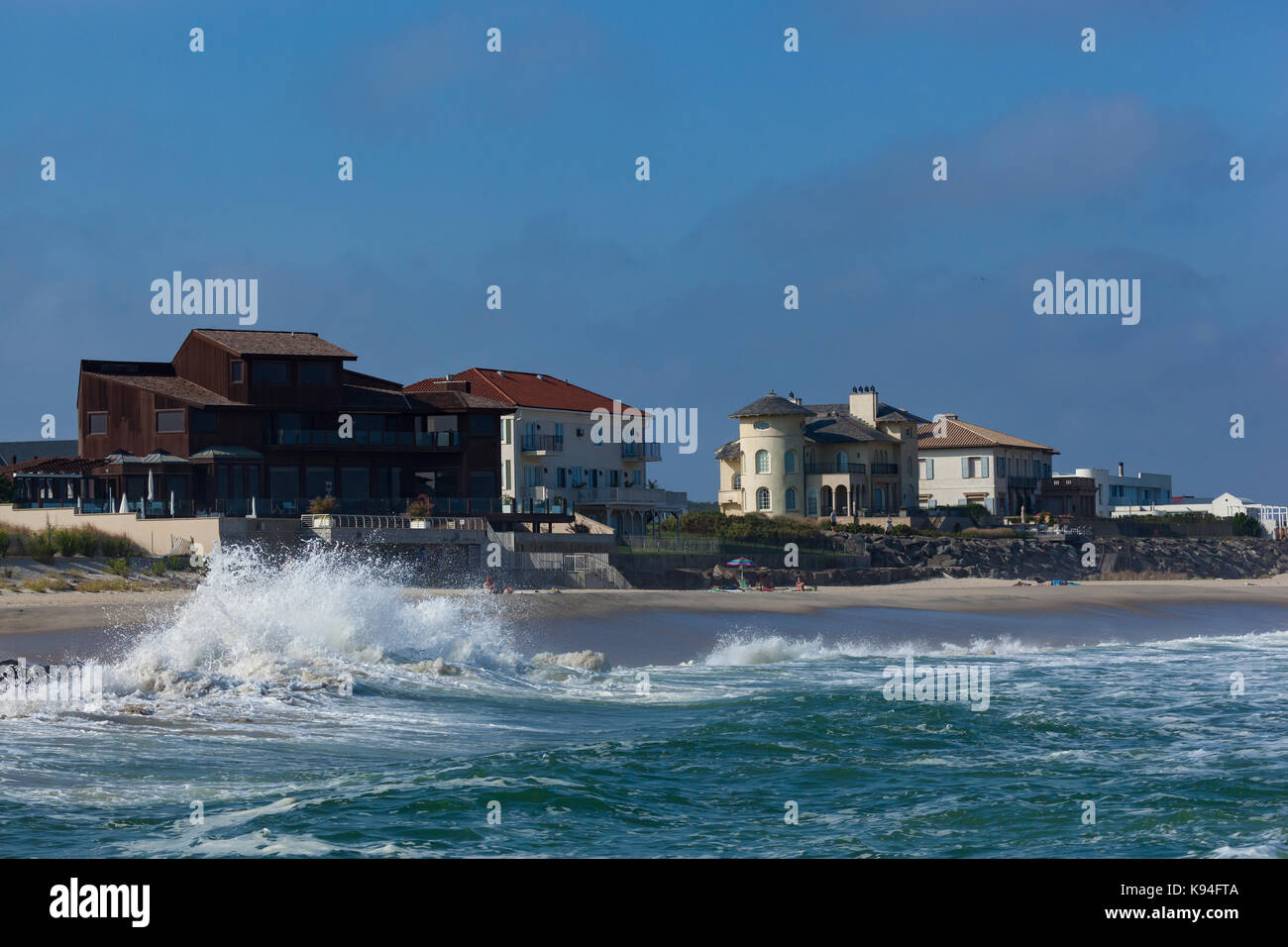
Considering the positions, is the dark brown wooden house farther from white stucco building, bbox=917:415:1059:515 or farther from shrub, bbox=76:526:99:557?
Answer: white stucco building, bbox=917:415:1059:515

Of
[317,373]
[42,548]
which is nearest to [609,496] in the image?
[317,373]

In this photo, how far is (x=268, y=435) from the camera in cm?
5544

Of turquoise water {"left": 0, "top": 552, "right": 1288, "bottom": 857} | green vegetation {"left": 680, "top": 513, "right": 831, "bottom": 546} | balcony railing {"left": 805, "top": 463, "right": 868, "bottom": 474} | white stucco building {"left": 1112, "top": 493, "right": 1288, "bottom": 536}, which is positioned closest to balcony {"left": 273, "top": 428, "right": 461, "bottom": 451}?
green vegetation {"left": 680, "top": 513, "right": 831, "bottom": 546}

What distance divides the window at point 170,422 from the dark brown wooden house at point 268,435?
54 mm

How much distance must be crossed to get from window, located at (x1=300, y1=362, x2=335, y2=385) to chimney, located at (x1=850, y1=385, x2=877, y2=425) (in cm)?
3848

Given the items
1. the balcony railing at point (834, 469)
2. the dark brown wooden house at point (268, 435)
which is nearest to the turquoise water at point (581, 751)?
the dark brown wooden house at point (268, 435)

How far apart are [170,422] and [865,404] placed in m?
45.9

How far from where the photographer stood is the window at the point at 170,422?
5372 cm

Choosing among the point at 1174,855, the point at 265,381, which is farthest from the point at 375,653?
the point at 265,381

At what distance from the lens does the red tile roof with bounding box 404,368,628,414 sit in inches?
2672

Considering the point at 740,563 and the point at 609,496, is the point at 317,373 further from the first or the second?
the point at 740,563

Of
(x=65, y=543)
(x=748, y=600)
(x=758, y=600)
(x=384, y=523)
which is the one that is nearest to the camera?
(x=65, y=543)

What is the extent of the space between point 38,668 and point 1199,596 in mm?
49361
